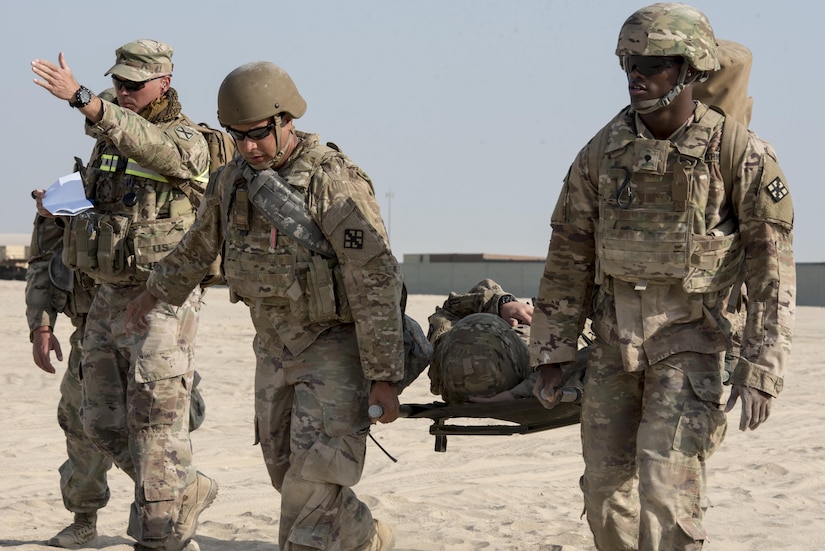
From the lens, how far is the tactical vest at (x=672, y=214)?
15.8 feet

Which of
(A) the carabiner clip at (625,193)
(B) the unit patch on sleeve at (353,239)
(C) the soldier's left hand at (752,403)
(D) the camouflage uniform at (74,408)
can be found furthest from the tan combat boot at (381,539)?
(D) the camouflage uniform at (74,408)

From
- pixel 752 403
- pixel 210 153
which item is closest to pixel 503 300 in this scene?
pixel 210 153

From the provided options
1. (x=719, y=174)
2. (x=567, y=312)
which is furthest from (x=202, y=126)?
(x=719, y=174)

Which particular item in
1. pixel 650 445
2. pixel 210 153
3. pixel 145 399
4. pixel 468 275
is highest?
pixel 210 153

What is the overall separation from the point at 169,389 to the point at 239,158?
1.41 metres

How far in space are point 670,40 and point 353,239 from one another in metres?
1.52

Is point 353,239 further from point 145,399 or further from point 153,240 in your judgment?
point 145,399

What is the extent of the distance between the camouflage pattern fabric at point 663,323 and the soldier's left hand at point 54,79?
2.33m

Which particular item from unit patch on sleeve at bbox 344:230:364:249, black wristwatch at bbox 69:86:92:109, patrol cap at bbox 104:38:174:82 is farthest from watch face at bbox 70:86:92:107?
unit patch on sleeve at bbox 344:230:364:249

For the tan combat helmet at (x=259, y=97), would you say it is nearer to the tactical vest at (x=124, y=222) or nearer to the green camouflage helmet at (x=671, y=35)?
the tactical vest at (x=124, y=222)

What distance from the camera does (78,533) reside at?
697cm

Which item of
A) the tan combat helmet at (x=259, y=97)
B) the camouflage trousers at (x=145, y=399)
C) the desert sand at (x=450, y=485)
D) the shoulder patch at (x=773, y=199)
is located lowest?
the desert sand at (x=450, y=485)

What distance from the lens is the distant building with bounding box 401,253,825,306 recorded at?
117 feet

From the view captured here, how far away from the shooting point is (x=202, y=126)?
267 inches
